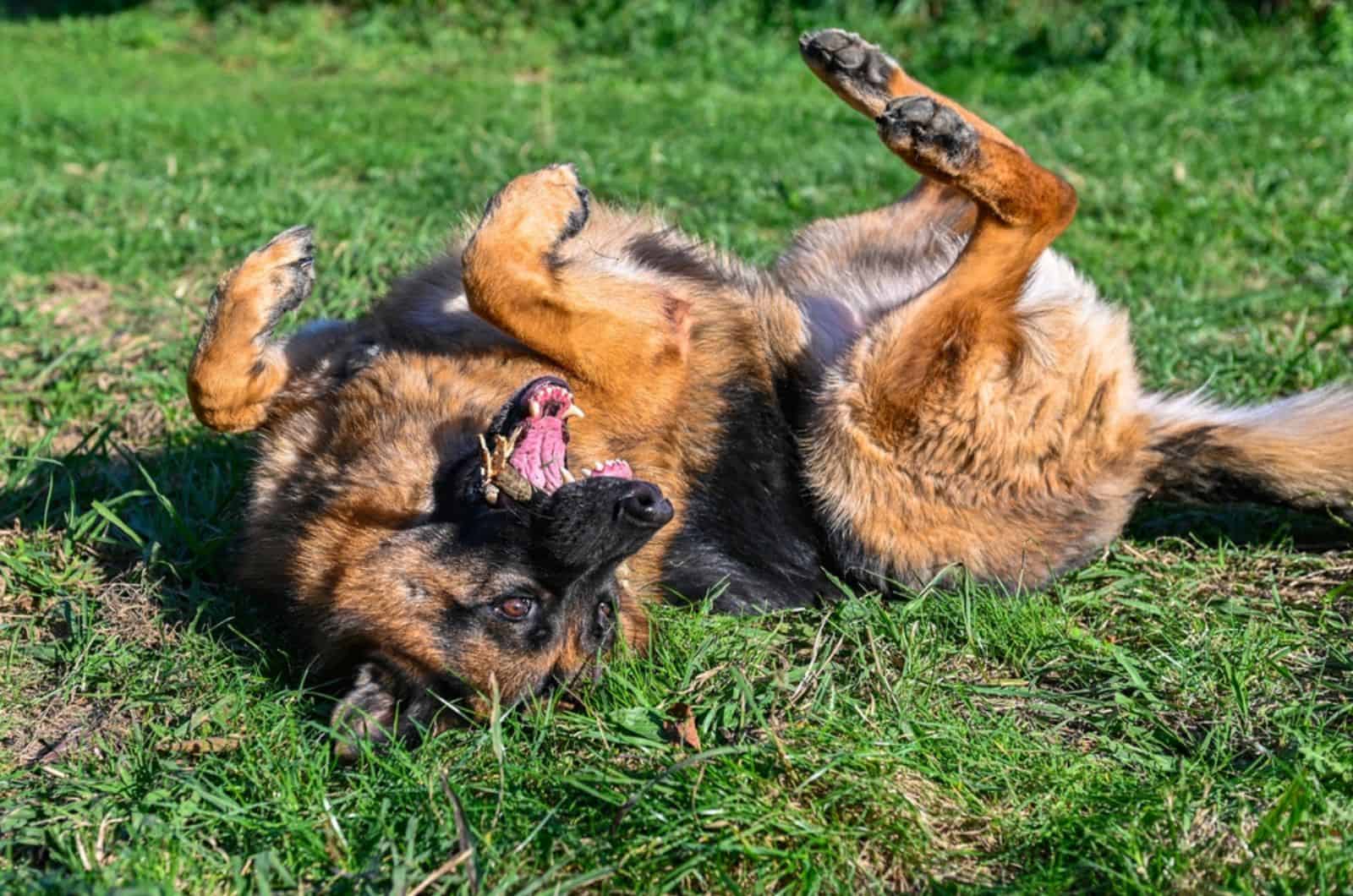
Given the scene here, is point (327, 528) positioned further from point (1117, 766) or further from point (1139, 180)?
point (1139, 180)

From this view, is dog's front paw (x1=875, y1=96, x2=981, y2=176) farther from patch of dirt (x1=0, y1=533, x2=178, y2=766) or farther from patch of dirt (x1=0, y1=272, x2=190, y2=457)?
patch of dirt (x1=0, y1=272, x2=190, y2=457)

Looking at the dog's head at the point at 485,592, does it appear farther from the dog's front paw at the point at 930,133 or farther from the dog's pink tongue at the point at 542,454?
the dog's front paw at the point at 930,133

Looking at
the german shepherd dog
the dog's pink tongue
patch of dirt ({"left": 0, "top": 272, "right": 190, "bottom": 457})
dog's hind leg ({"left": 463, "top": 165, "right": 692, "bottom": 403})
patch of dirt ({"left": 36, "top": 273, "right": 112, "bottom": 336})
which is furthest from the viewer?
patch of dirt ({"left": 36, "top": 273, "right": 112, "bottom": 336})

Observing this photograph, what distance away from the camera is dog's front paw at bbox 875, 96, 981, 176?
4039mm

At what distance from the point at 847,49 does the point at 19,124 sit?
865 cm

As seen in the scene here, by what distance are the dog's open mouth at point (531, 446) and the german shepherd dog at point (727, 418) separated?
10mm

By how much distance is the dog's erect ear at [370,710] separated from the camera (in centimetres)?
332

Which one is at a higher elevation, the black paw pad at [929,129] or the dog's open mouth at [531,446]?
the black paw pad at [929,129]

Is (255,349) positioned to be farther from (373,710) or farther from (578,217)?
(373,710)

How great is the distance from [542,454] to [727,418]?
78 cm

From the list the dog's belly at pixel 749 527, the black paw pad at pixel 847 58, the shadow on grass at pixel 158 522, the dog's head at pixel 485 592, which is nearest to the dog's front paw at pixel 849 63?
the black paw pad at pixel 847 58

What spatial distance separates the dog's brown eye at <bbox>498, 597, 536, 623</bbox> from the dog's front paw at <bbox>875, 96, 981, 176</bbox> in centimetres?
191

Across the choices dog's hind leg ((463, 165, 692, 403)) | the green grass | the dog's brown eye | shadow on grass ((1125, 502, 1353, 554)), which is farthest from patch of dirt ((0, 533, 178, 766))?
shadow on grass ((1125, 502, 1353, 554))

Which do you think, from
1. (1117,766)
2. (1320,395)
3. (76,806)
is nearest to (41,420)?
(76,806)
